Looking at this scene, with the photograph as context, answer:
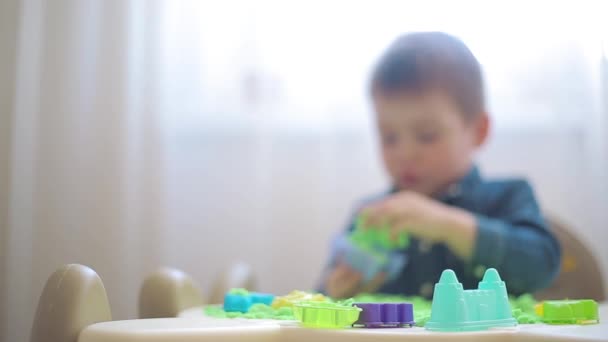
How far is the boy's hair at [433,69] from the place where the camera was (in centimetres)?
72

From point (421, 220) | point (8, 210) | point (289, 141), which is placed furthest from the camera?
point (289, 141)

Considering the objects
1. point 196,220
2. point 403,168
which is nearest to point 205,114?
point 196,220

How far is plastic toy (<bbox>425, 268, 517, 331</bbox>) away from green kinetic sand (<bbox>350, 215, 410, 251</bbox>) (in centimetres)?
39

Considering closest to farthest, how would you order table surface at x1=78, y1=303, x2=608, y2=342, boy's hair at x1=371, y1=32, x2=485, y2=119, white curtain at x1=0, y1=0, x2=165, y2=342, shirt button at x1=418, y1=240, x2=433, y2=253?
table surface at x1=78, y1=303, x2=608, y2=342
white curtain at x1=0, y1=0, x2=165, y2=342
boy's hair at x1=371, y1=32, x2=485, y2=119
shirt button at x1=418, y1=240, x2=433, y2=253

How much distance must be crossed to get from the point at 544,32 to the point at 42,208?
631mm

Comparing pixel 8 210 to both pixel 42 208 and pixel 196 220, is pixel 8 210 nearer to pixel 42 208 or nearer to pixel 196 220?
Answer: pixel 42 208

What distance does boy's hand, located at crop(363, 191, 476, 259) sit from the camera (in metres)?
0.78

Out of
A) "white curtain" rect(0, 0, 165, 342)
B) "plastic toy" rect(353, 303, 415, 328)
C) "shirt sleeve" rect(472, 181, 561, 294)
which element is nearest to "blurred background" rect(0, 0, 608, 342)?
"white curtain" rect(0, 0, 165, 342)

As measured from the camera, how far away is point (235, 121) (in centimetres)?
99

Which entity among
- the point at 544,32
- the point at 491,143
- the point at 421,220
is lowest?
the point at 421,220

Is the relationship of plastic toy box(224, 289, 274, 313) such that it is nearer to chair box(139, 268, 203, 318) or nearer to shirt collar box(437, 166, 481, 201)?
chair box(139, 268, 203, 318)

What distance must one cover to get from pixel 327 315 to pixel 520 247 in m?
0.42

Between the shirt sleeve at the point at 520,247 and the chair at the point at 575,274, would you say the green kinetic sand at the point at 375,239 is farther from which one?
the chair at the point at 575,274

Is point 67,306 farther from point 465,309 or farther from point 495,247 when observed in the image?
point 495,247
